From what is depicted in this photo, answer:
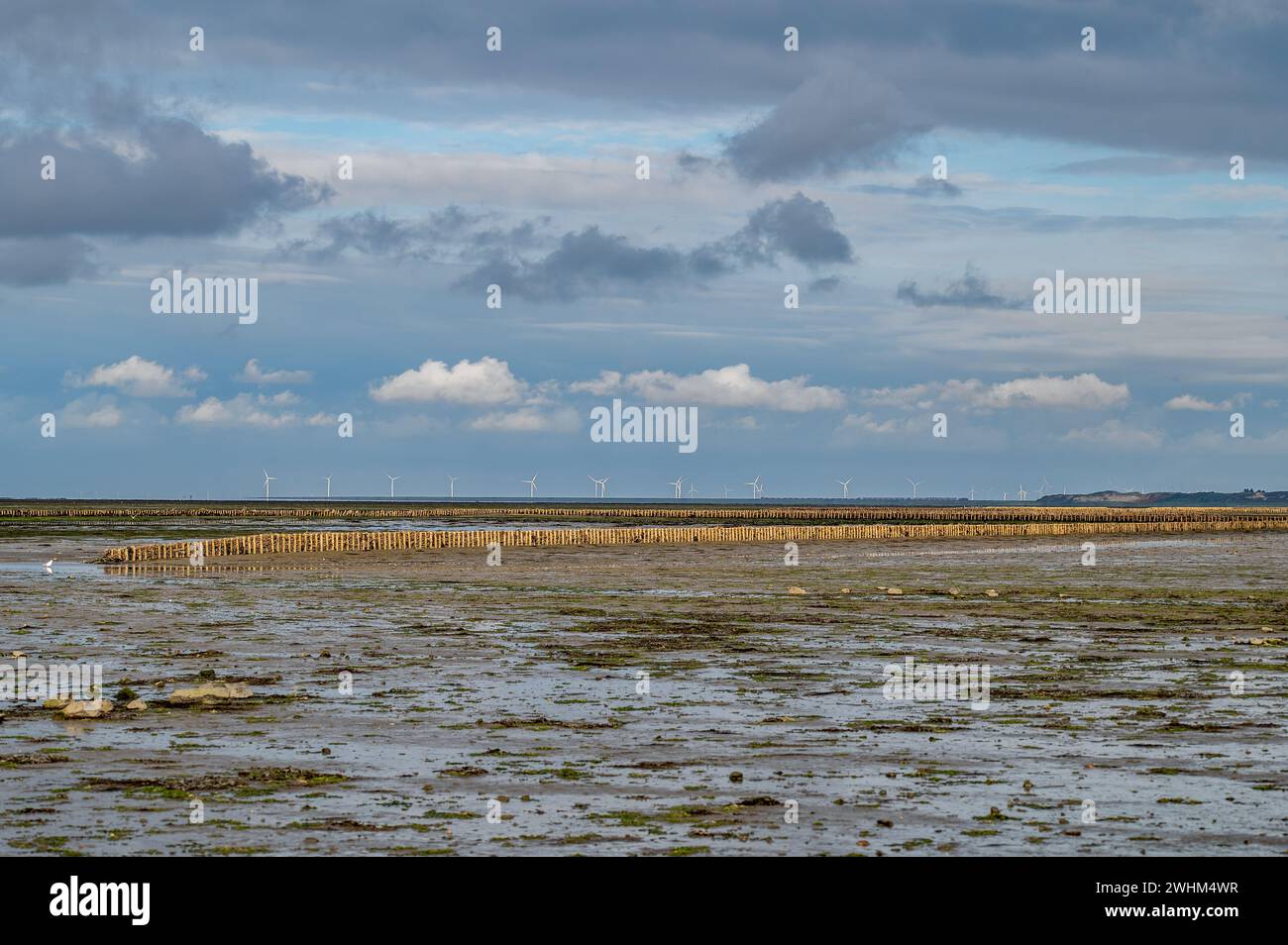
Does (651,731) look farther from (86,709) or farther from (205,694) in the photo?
(86,709)

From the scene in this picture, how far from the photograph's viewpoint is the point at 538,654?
33969 mm

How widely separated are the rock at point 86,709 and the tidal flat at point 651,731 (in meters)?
0.46

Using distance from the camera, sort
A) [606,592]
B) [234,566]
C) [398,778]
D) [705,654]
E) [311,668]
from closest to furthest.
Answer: [398,778]
[311,668]
[705,654]
[606,592]
[234,566]

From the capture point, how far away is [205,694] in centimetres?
2575

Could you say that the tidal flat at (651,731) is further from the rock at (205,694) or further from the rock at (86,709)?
the rock at (86,709)

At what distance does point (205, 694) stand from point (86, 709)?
92.5 inches

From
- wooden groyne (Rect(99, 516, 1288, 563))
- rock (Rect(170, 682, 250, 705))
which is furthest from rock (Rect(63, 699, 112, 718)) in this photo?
wooden groyne (Rect(99, 516, 1288, 563))

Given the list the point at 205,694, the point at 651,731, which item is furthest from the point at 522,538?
the point at 651,731

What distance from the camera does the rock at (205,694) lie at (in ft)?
83.8

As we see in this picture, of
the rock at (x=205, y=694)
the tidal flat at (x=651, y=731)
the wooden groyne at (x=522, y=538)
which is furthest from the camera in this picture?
the wooden groyne at (x=522, y=538)

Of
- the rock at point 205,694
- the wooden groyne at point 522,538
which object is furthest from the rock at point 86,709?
the wooden groyne at point 522,538
